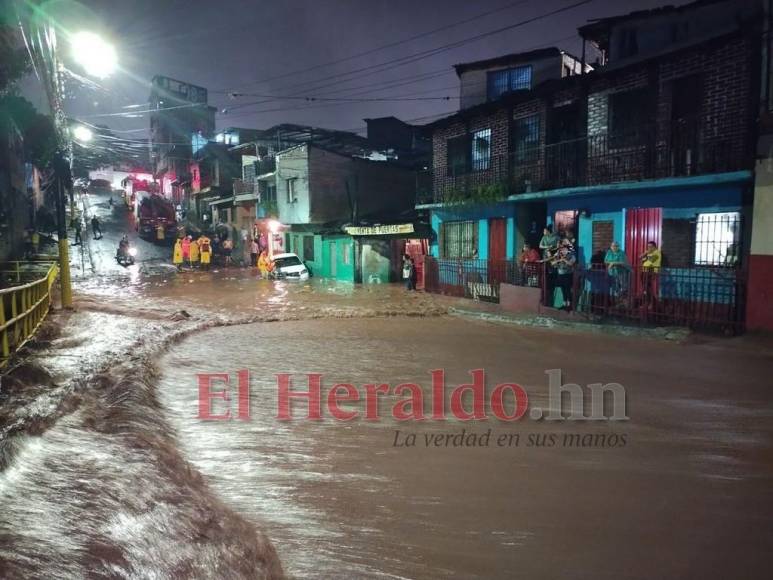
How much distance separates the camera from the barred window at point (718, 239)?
40.9 ft

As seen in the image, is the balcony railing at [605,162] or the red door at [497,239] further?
the red door at [497,239]

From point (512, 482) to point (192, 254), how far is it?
1215 inches

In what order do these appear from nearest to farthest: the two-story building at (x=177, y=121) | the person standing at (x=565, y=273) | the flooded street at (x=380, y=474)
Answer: the flooded street at (x=380, y=474)
the person standing at (x=565, y=273)
the two-story building at (x=177, y=121)

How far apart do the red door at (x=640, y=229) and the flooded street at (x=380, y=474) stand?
5.36m

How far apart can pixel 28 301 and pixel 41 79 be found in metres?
5.16

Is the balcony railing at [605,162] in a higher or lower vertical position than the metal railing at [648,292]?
higher

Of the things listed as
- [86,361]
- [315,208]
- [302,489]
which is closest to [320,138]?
[315,208]

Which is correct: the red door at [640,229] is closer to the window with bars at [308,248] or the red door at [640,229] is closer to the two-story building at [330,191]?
the two-story building at [330,191]

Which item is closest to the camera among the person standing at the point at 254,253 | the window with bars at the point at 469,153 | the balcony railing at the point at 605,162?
the balcony railing at the point at 605,162

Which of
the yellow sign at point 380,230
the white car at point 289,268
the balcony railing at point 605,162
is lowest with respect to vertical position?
the white car at point 289,268

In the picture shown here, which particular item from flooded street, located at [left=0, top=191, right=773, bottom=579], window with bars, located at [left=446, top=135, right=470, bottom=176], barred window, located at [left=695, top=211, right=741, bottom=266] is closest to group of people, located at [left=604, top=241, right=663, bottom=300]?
barred window, located at [left=695, top=211, right=741, bottom=266]

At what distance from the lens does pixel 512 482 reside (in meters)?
4.64

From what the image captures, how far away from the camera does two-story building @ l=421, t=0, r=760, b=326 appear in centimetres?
1256

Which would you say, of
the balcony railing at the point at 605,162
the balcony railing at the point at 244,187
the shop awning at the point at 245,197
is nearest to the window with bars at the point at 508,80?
the balcony railing at the point at 605,162
